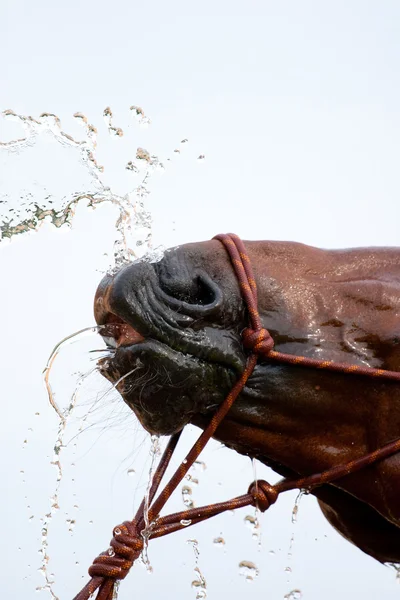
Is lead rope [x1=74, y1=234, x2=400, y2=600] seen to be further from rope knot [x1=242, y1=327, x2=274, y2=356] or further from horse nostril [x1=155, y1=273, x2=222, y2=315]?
horse nostril [x1=155, y1=273, x2=222, y2=315]

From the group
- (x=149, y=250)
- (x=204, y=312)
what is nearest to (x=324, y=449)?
(x=204, y=312)

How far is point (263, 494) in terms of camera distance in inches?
135

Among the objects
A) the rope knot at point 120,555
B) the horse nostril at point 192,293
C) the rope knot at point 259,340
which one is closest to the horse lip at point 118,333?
the horse nostril at point 192,293

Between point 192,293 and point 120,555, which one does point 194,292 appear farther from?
point 120,555

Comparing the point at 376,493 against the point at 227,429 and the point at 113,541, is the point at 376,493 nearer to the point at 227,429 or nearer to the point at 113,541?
the point at 227,429

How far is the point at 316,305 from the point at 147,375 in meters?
0.60

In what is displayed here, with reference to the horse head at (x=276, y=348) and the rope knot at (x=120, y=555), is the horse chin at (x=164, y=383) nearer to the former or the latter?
the horse head at (x=276, y=348)

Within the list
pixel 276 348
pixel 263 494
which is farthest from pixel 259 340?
pixel 263 494

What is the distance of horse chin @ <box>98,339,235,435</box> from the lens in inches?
→ 122

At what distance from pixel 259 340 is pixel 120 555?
882mm

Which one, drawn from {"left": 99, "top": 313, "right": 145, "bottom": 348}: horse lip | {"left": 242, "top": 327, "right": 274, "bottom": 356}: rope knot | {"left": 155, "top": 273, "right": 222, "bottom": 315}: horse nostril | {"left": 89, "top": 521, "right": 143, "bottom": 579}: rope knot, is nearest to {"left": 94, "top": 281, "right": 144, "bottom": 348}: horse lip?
{"left": 99, "top": 313, "right": 145, "bottom": 348}: horse lip

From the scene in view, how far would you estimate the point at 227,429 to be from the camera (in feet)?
10.8

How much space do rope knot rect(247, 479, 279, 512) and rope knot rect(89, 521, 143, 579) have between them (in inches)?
16.1

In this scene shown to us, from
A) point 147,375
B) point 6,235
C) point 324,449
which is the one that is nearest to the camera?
point 147,375
